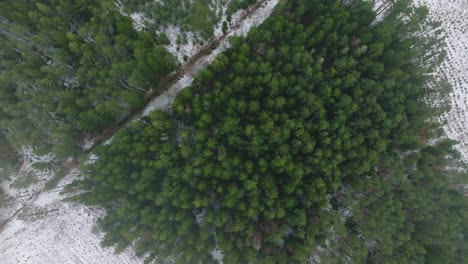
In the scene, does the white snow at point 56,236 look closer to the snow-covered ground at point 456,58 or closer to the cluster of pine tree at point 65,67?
the cluster of pine tree at point 65,67

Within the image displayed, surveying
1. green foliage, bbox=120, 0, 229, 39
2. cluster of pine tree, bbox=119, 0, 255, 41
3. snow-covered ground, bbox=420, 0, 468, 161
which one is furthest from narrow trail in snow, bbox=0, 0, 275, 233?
snow-covered ground, bbox=420, 0, 468, 161

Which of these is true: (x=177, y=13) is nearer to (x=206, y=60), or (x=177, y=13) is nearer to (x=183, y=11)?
(x=183, y=11)

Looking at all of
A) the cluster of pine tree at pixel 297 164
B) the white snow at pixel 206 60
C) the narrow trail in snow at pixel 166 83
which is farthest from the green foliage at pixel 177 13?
the cluster of pine tree at pixel 297 164

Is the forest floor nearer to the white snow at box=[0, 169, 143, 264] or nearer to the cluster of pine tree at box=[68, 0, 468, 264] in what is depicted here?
the white snow at box=[0, 169, 143, 264]

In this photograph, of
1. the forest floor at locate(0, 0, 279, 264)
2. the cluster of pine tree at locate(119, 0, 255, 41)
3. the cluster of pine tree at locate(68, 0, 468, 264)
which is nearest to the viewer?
the cluster of pine tree at locate(68, 0, 468, 264)

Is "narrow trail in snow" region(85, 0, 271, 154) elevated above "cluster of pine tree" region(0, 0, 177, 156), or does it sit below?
below

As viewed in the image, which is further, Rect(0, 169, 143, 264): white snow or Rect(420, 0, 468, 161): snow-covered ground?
Rect(420, 0, 468, 161): snow-covered ground
